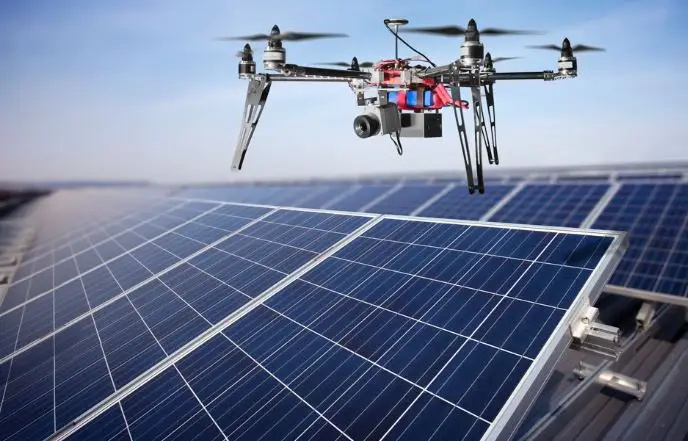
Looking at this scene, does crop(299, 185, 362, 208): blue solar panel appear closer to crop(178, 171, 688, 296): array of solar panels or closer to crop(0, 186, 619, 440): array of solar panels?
crop(178, 171, 688, 296): array of solar panels

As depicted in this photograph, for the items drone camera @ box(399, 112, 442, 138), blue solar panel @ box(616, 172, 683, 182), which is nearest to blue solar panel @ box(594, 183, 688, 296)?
blue solar panel @ box(616, 172, 683, 182)

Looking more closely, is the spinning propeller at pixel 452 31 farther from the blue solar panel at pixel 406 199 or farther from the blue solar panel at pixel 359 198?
the blue solar panel at pixel 359 198

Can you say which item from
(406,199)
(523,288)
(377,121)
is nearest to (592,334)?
(523,288)

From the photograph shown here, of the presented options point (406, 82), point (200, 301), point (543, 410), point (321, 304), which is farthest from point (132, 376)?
point (543, 410)

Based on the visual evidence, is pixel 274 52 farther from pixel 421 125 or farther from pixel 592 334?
pixel 592 334

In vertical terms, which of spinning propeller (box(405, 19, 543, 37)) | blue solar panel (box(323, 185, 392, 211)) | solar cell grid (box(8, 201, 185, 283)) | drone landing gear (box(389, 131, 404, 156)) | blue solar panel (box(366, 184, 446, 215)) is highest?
spinning propeller (box(405, 19, 543, 37))
